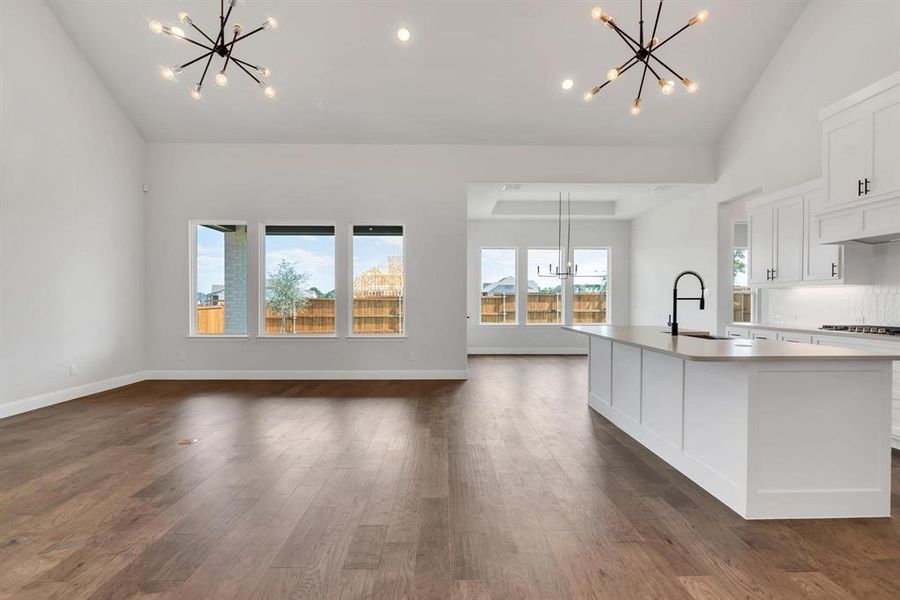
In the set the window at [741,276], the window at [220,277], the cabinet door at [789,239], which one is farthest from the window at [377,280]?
the window at [741,276]

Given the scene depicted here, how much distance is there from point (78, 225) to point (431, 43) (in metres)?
4.79

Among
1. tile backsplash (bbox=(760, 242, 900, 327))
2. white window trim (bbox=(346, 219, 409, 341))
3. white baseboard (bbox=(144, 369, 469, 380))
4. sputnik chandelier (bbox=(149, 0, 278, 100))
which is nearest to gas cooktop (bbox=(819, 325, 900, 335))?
tile backsplash (bbox=(760, 242, 900, 327))

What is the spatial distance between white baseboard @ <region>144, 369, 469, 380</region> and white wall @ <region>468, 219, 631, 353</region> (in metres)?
3.51

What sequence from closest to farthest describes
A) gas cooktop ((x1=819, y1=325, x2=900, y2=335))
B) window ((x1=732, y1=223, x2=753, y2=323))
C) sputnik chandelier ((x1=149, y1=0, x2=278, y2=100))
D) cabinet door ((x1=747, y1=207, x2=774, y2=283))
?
sputnik chandelier ((x1=149, y1=0, x2=278, y2=100)) → gas cooktop ((x1=819, y1=325, x2=900, y2=335)) → cabinet door ((x1=747, y1=207, x2=774, y2=283)) → window ((x1=732, y1=223, x2=753, y2=323))

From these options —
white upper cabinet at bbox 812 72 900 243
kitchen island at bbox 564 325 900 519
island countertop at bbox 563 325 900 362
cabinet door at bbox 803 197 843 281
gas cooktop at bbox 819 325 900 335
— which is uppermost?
white upper cabinet at bbox 812 72 900 243

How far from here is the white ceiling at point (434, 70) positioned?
5449 millimetres

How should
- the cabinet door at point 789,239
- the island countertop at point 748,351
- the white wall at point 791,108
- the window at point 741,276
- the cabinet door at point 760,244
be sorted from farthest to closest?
the window at point 741,276 → the cabinet door at point 760,244 → the cabinet door at point 789,239 → the white wall at point 791,108 → the island countertop at point 748,351

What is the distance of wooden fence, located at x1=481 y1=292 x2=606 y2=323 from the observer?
10.9 m

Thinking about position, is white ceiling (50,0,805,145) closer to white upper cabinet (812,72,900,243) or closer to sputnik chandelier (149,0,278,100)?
sputnik chandelier (149,0,278,100)

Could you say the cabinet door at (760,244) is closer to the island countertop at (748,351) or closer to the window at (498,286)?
the island countertop at (748,351)

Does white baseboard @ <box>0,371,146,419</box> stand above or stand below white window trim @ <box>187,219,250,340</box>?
below

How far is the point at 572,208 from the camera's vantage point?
33.4 ft

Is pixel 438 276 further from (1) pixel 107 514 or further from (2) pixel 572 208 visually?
(1) pixel 107 514

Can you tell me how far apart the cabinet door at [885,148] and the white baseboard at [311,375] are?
16.8 ft
